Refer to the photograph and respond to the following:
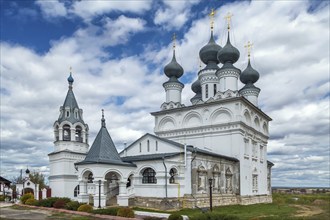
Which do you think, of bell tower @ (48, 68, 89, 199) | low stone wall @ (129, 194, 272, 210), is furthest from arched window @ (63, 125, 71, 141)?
low stone wall @ (129, 194, 272, 210)

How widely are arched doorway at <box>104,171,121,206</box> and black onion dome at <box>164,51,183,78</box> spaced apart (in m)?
13.8

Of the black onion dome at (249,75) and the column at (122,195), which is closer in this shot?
the column at (122,195)

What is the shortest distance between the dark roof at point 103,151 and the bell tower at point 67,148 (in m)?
7.77

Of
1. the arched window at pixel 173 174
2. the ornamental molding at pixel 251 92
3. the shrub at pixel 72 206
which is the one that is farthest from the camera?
the ornamental molding at pixel 251 92

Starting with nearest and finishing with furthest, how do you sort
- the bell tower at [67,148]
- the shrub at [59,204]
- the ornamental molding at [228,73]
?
the shrub at [59,204] → the bell tower at [67,148] → the ornamental molding at [228,73]

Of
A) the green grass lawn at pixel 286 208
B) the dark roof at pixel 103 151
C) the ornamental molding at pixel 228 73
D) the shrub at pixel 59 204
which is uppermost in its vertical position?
the ornamental molding at pixel 228 73

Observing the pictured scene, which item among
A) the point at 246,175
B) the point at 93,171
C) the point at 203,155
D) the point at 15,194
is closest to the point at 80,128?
the point at 15,194

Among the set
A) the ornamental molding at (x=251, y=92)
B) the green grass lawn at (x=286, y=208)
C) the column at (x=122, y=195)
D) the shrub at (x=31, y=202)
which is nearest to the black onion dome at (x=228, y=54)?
the ornamental molding at (x=251, y=92)

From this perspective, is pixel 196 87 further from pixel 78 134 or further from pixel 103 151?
pixel 103 151

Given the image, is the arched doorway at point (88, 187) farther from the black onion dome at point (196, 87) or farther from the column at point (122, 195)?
the black onion dome at point (196, 87)

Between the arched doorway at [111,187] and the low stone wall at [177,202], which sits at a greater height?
the arched doorway at [111,187]

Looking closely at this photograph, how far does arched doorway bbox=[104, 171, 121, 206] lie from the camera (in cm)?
2317

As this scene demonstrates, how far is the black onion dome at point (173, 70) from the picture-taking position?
112 ft

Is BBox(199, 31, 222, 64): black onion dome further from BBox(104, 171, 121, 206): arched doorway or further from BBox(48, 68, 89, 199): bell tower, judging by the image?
BBox(104, 171, 121, 206): arched doorway
